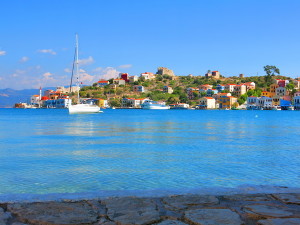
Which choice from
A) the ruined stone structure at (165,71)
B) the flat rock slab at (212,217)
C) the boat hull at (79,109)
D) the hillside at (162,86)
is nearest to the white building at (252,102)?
the hillside at (162,86)

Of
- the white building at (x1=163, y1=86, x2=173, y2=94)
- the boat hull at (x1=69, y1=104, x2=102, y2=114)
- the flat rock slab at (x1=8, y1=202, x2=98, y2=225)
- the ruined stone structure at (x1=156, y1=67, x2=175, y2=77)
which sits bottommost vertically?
the flat rock slab at (x1=8, y1=202, x2=98, y2=225)

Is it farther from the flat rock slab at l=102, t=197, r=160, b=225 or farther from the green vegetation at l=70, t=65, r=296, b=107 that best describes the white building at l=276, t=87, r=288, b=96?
the flat rock slab at l=102, t=197, r=160, b=225

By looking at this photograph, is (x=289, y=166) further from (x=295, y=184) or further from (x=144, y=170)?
(x=144, y=170)

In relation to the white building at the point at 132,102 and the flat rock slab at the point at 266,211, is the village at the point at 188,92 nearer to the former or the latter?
the white building at the point at 132,102

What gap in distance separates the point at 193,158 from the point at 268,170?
2.73 meters

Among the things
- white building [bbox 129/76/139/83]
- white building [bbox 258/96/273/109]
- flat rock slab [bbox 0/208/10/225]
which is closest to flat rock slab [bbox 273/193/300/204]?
flat rock slab [bbox 0/208/10/225]

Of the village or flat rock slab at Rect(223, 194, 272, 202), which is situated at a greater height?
the village

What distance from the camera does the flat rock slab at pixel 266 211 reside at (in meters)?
3.86

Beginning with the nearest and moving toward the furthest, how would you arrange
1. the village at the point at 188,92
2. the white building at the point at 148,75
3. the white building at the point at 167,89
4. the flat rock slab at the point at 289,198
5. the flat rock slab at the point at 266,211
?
the flat rock slab at the point at 266,211, the flat rock slab at the point at 289,198, the village at the point at 188,92, the white building at the point at 167,89, the white building at the point at 148,75

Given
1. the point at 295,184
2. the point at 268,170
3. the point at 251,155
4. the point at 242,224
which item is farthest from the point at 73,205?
the point at 251,155

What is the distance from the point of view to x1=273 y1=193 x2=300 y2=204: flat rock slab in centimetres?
450

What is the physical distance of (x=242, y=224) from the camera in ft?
11.6

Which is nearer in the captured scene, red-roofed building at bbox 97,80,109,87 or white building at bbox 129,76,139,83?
white building at bbox 129,76,139,83

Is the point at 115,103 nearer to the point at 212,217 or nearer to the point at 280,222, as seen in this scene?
the point at 212,217
